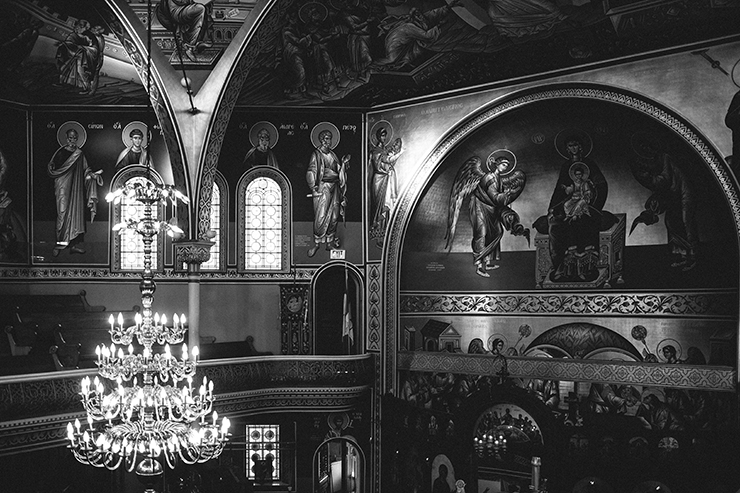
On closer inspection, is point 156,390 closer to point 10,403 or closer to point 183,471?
point 10,403

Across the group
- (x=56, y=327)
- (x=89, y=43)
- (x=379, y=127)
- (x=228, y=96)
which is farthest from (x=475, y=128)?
(x=56, y=327)

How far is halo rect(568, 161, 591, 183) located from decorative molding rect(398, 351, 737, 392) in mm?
4181

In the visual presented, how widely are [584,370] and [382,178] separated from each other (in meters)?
6.91

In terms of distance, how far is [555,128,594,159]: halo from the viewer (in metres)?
16.9

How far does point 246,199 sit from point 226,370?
485cm

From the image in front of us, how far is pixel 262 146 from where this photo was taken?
19.4 m

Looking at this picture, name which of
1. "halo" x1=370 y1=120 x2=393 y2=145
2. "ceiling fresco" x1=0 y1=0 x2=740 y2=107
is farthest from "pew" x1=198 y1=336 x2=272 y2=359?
"ceiling fresco" x1=0 y1=0 x2=740 y2=107

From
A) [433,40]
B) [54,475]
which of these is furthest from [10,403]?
[433,40]

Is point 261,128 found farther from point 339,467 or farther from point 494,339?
point 339,467

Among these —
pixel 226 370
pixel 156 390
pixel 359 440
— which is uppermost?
pixel 156 390

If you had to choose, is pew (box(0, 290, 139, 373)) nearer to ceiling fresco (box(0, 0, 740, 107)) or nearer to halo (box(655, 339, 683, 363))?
ceiling fresco (box(0, 0, 740, 107))

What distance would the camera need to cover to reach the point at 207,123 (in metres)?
15.3

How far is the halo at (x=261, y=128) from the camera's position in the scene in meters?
19.4

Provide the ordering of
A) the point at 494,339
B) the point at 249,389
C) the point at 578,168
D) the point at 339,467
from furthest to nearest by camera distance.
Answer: the point at 339,467 < the point at 494,339 < the point at 249,389 < the point at 578,168
